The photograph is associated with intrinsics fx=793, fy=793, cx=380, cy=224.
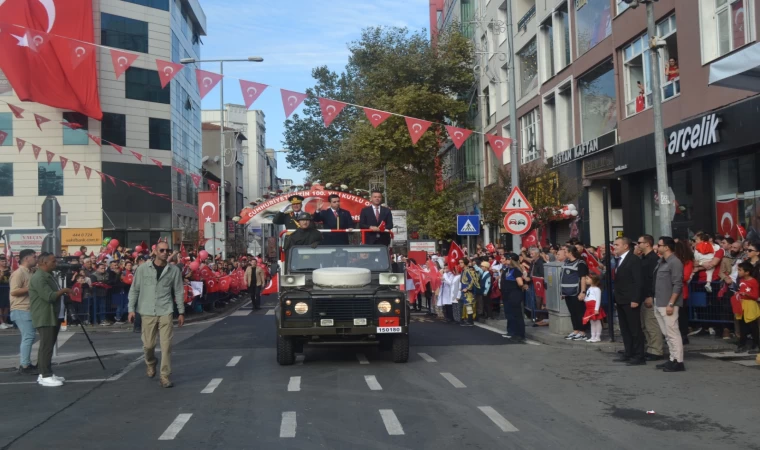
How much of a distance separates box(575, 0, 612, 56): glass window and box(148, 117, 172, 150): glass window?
2699 cm

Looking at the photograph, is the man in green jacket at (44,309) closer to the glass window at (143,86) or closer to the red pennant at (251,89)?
the red pennant at (251,89)

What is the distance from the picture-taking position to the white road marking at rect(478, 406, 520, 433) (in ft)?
25.2

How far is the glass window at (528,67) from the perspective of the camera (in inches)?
1308

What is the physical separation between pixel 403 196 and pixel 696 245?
2603 centimetres

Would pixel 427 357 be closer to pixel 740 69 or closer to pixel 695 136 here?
pixel 740 69

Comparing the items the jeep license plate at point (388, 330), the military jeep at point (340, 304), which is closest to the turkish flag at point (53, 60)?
the military jeep at point (340, 304)

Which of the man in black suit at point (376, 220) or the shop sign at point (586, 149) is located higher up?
the shop sign at point (586, 149)

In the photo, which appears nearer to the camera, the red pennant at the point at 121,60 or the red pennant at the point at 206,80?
the red pennant at the point at 206,80

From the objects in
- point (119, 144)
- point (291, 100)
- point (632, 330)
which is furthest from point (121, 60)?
point (119, 144)

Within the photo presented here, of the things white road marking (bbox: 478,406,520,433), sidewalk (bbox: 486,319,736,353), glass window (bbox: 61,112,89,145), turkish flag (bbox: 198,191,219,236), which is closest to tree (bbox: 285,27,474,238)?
turkish flag (bbox: 198,191,219,236)

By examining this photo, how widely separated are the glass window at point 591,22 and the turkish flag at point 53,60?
67.4ft

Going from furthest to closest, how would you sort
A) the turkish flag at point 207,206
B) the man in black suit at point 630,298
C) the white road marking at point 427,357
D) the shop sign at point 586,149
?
the turkish flag at point 207,206, the shop sign at point 586,149, the white road marking at point 427,357, the man in black suit at point 630,298

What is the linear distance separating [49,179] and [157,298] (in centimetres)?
3506

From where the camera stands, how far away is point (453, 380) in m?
10.7
